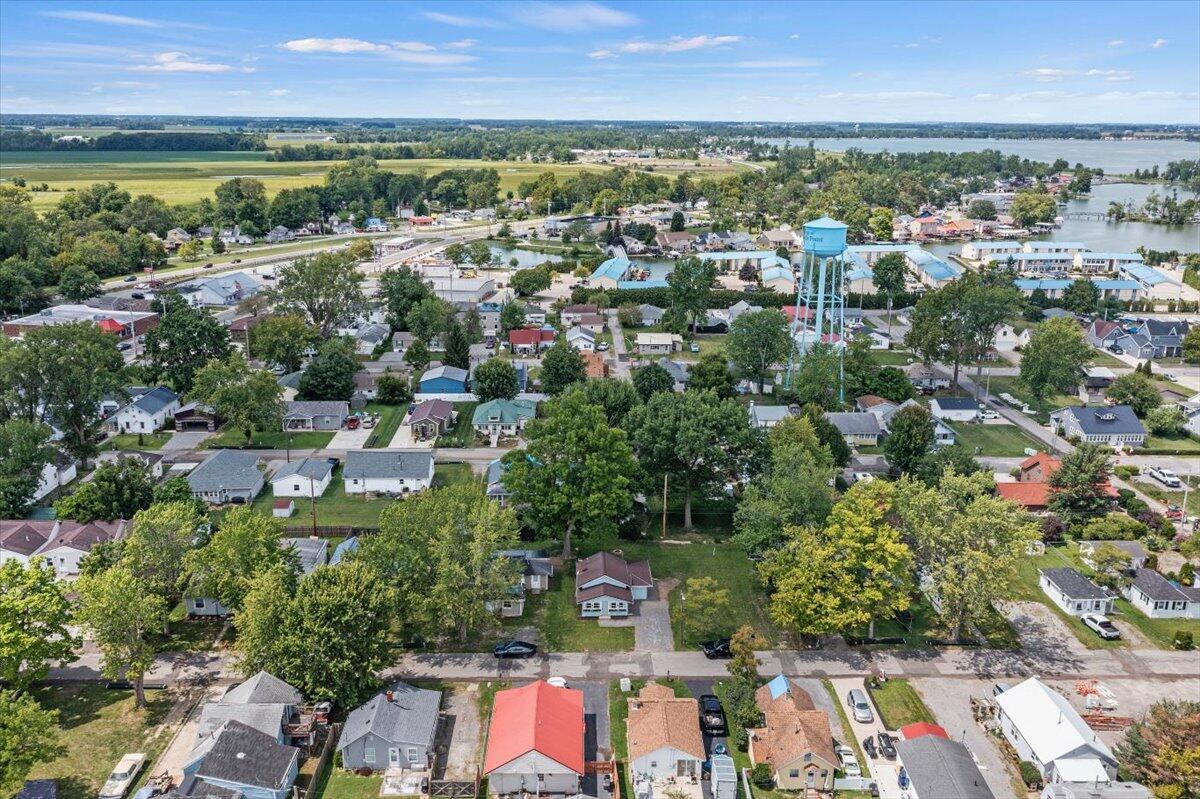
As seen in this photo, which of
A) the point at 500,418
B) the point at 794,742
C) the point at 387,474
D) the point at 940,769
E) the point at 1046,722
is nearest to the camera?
the point at 940,769

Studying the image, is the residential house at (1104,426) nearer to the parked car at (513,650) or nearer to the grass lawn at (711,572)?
the grass lawn at (711,572)

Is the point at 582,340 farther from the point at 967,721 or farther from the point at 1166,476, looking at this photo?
the point at 967,721

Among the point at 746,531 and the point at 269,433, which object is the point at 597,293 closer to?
the point at 269,433

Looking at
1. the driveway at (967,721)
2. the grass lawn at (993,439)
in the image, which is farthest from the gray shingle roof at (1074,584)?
the grass lawn at (993,439)

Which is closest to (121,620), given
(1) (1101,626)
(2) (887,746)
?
(2) (887,746)

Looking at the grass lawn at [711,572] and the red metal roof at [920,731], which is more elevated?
the red metal roof at [920,731]
